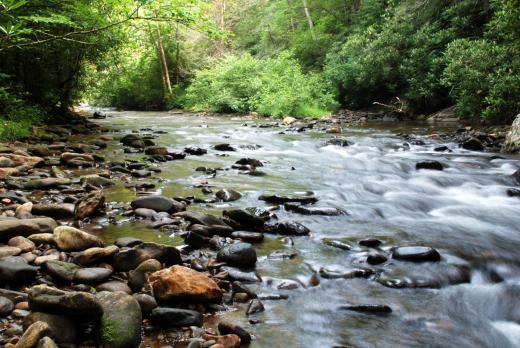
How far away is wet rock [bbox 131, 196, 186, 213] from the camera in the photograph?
208 inches

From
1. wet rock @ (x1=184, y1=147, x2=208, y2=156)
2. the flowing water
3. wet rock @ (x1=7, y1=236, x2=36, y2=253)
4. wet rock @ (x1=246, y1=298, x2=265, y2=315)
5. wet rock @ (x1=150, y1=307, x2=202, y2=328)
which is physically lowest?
the flowing water

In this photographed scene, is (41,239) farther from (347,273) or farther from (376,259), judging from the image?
(376,259)

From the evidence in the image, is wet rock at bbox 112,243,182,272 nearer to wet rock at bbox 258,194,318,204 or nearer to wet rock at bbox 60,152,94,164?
wet rock at bbox 258,194,318,204

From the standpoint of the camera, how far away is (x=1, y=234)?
3.77 meters

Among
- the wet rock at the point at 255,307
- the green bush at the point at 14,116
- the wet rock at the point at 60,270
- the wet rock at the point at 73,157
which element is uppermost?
the green bush at the point at 14,116

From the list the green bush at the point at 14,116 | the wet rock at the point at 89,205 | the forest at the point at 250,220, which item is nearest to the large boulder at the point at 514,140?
the forest at the point at 250,220

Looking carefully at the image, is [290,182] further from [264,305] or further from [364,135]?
[364,135]

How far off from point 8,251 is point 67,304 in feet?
4.37

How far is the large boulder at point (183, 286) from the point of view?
10.3ft

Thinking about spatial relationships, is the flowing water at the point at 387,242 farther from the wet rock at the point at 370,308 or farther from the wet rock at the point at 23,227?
the wet rock at the point at 23,227

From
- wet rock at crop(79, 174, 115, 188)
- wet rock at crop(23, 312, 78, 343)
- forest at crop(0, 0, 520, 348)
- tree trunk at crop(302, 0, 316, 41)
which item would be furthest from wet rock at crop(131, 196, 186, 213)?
tree trunk at crop(302, 0, 316, 41)

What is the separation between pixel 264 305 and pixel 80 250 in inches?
67.6

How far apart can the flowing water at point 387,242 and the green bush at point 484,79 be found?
2.88m

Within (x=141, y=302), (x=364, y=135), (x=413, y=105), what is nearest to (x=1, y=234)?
(x=141, y=302)
